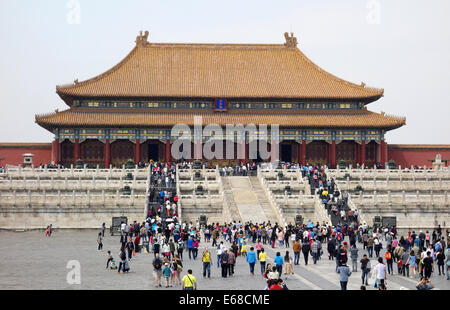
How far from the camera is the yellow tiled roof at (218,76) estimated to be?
75.6 meters

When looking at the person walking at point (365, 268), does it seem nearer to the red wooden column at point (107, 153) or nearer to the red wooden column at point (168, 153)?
the red wooden column at point (168, 153)

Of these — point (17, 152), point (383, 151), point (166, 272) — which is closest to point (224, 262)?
point (166, 272)

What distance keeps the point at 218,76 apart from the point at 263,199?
29.8 metres

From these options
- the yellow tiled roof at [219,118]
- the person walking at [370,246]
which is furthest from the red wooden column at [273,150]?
the person walking at [370,246]

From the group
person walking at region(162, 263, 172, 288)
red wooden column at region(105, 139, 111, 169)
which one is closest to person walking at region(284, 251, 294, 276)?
person walking at region(162, 263, 172, 288)

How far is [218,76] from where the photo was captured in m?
79.2

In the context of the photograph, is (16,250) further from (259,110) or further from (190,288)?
(259,110)

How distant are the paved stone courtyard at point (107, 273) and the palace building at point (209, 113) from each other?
112 ft

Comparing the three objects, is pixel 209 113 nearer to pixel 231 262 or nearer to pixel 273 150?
pixel 273 150

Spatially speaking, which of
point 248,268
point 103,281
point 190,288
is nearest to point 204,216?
point 248,268

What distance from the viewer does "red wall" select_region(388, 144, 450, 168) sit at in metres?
76.4

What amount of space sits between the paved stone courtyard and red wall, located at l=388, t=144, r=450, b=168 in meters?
40.4

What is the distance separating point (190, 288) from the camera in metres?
23.1

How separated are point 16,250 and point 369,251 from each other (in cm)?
1649
